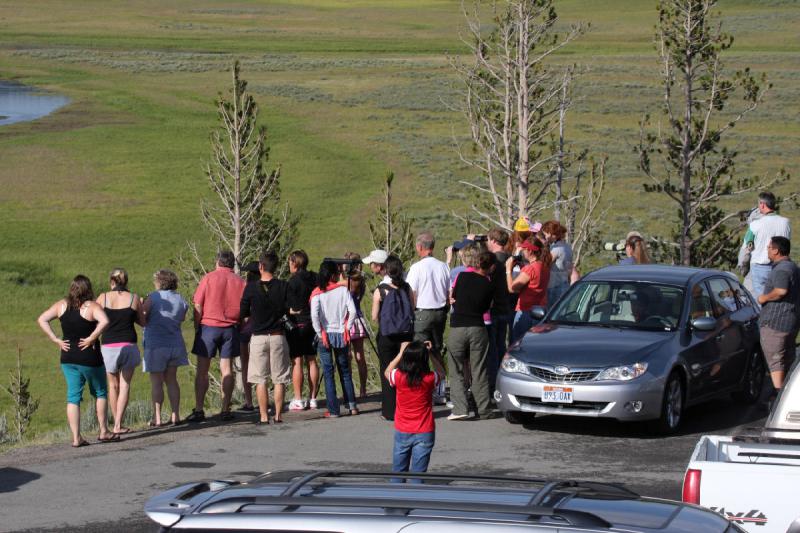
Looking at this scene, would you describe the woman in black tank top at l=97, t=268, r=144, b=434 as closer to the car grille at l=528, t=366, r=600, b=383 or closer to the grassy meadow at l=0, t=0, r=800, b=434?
the car grille at l=528, t=366, r=600, b=383

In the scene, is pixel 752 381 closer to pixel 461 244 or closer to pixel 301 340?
pixel 461 244

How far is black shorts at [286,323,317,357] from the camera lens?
14070 millimetres

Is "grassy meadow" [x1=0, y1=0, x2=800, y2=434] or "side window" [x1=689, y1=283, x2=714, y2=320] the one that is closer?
"side window" [x1=689, y1=283, x2=714, y2=320]

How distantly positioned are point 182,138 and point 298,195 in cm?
1712

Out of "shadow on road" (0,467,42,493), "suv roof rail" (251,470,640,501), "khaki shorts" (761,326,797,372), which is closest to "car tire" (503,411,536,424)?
"khaki shorts" (761,326,797,372)

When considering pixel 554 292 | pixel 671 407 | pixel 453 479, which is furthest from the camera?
pixel 554 292

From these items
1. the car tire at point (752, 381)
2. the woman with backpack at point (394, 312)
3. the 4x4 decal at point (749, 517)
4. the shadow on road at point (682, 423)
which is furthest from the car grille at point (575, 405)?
the 4x4 decal at point (749, 517)

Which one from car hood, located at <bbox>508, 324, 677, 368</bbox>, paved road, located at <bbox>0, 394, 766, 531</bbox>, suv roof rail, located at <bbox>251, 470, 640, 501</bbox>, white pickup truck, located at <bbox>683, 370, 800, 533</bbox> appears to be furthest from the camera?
car hood, located at <bbox>508, 324, 677, 368</bbox>

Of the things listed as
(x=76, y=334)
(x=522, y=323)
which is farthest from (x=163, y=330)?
(x=522, y=323)

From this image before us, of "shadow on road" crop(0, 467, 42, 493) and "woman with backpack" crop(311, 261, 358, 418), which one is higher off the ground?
"woman with backpack" crop(311, 261, 358, 418)

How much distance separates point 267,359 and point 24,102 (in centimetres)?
7509

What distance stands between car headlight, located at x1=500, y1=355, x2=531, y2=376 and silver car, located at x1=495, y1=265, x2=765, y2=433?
0.5 inches

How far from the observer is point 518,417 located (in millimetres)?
12859

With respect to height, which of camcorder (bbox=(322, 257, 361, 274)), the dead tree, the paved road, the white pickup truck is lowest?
the paved road
